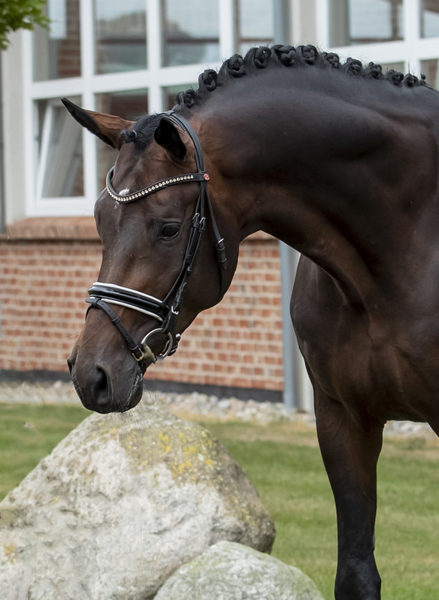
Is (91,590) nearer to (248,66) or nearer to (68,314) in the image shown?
(248,66)

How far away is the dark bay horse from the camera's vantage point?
2422 mm

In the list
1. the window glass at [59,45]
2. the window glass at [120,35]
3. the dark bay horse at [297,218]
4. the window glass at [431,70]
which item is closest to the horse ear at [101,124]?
the dark bay horse at [297,218]

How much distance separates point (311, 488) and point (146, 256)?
388 cm

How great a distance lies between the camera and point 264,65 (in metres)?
2.76

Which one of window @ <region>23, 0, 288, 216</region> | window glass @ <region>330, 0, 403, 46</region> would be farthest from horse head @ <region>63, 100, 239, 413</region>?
window @ <region>23, 0, 288, 216</region>

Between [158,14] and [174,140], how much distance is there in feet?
22.3

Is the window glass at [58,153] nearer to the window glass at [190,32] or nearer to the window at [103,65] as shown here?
the window at [103,65]

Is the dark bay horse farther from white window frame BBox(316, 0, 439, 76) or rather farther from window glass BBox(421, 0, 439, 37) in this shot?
window glass BBox(421, 0, 439, 37)

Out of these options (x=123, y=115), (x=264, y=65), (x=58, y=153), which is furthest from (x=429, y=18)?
(x=264, y=65)

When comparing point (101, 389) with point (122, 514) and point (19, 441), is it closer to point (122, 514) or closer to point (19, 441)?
point (122, 514)

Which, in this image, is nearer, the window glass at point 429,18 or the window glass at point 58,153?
the window glass at point 429,18

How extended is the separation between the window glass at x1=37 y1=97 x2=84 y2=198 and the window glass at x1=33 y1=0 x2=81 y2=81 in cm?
37

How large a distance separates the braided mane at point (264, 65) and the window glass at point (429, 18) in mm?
4749

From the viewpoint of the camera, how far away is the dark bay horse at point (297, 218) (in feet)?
7.95
